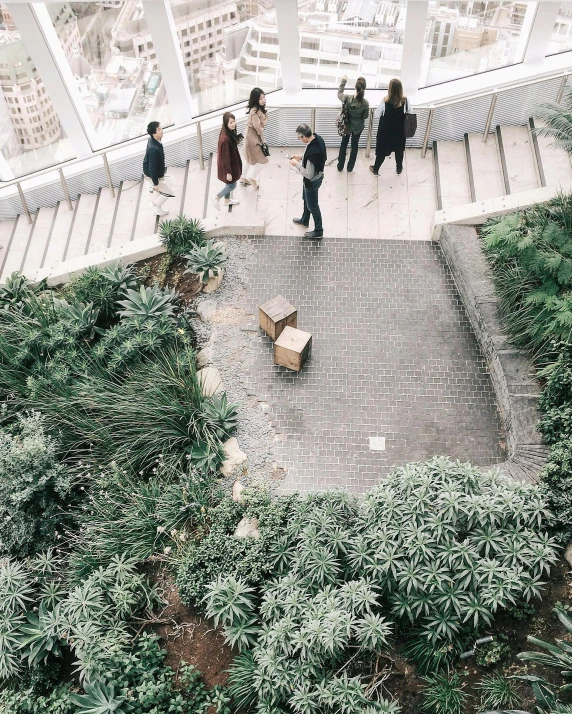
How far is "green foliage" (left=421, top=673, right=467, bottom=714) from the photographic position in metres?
5.85

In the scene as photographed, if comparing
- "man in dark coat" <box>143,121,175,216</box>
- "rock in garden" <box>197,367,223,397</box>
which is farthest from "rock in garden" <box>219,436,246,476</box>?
"man in dark coat" <box>143,121,175,216</box>

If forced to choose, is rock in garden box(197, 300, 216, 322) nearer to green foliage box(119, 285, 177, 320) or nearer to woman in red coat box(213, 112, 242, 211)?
green foliage box(119, 285, 177, 320)

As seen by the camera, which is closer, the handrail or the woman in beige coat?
the woman in beige coat

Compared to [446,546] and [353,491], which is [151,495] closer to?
[353,491]

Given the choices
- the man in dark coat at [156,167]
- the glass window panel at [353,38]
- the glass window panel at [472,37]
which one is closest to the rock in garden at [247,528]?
the man in dark coat at [156,167]

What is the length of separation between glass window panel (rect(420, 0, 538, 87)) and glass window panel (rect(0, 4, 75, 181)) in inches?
240

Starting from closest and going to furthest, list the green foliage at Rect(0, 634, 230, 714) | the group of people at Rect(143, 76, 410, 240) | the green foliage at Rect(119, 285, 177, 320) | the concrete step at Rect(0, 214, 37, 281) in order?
the green foliage at Rect(0, 634, 230, 714)
the green foliage at Rect(119, 285, 177, 320)
the group of people at Rect(143, 76, 410, 240)
the concrete step at Rect(0, 214, 37, 281)

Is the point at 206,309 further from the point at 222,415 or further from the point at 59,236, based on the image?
the point at 59,236

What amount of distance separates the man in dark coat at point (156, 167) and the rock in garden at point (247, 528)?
518cm

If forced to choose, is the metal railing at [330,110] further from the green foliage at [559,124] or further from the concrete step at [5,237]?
the green foliage at [559,124]

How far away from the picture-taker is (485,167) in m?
10.3

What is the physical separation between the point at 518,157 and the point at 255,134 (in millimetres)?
3895

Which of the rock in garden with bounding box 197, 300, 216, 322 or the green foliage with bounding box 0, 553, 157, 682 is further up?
the rock in garden with bounding box 197, 300, 216, 322

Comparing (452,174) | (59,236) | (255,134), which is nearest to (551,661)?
(452,174)
